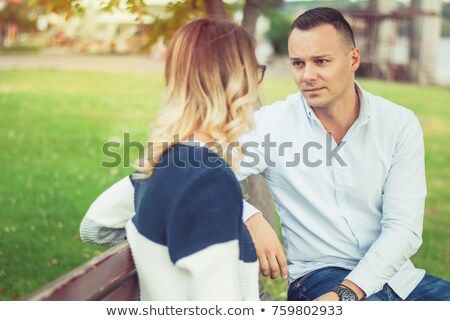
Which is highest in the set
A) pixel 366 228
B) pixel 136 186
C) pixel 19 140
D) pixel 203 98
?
pixel 203 98

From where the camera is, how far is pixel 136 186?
2133 mm

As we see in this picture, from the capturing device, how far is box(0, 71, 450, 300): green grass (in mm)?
5117

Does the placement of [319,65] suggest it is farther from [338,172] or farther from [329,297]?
[329,297]

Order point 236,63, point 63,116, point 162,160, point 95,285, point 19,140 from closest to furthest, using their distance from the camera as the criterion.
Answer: point 95,285 → point 162,160 → point 236,63 → point 19,140 → point 63,116

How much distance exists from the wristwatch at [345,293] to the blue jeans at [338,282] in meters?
0.16

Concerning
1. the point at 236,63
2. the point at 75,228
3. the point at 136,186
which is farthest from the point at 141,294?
the point at 75,228

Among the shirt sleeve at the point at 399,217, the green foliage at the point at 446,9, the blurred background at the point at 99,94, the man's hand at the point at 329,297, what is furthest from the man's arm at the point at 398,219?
the green foliage at the point at 446,9

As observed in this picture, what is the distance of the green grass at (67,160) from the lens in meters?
5.12

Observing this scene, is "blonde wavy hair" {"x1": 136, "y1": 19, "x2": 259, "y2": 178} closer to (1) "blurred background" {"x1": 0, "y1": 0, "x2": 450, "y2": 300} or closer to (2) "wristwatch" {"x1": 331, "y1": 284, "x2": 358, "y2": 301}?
(2) "wristwatch" {"x1": 331, "y1": 284, "x2": 358, "y2": 301}

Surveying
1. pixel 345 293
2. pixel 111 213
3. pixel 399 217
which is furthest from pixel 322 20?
pixel 111 213

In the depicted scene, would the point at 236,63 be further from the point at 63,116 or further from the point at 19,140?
the point at 63,116

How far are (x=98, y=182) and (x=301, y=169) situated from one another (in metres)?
4.93

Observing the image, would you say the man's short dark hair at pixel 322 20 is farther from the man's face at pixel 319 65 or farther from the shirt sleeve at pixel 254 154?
the shirt sleeve at pixel 254 154

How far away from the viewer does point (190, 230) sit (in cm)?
187
